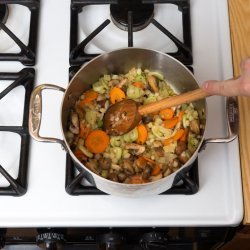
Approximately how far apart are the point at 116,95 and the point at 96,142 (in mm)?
85

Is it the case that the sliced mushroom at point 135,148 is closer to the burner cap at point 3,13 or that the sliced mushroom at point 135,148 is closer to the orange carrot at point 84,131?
the orange carrot at point 84,131

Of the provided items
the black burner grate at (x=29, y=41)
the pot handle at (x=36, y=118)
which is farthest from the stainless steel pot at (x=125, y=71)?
the black burner grate at (x=29, y=41)

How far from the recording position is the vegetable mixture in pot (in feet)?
2.17

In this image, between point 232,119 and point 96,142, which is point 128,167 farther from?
point 232,119

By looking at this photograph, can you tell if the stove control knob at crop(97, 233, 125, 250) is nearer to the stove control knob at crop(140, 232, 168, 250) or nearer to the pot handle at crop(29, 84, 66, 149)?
the stove control knob at crop(140, 232, 168, 250)

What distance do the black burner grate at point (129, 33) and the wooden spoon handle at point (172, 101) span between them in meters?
0.12

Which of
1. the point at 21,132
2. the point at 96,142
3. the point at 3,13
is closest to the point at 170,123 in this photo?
the point at 96,142

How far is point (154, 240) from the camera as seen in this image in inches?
26.6

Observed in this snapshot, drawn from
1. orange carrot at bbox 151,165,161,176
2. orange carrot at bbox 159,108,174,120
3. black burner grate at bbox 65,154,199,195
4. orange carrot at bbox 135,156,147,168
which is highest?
orange carrot at bbox 159,108,174,120

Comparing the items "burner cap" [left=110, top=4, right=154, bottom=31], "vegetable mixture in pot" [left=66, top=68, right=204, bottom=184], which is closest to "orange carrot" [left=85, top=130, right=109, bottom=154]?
"vegetable mixture in pot" [left=66, top=68, right=204, bottom=184]

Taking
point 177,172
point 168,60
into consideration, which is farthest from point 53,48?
point 177,172

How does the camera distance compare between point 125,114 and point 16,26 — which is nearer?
point 125,114

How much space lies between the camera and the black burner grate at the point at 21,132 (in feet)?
2.17

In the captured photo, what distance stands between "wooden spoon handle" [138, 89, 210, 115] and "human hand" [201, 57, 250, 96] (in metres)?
0.03
